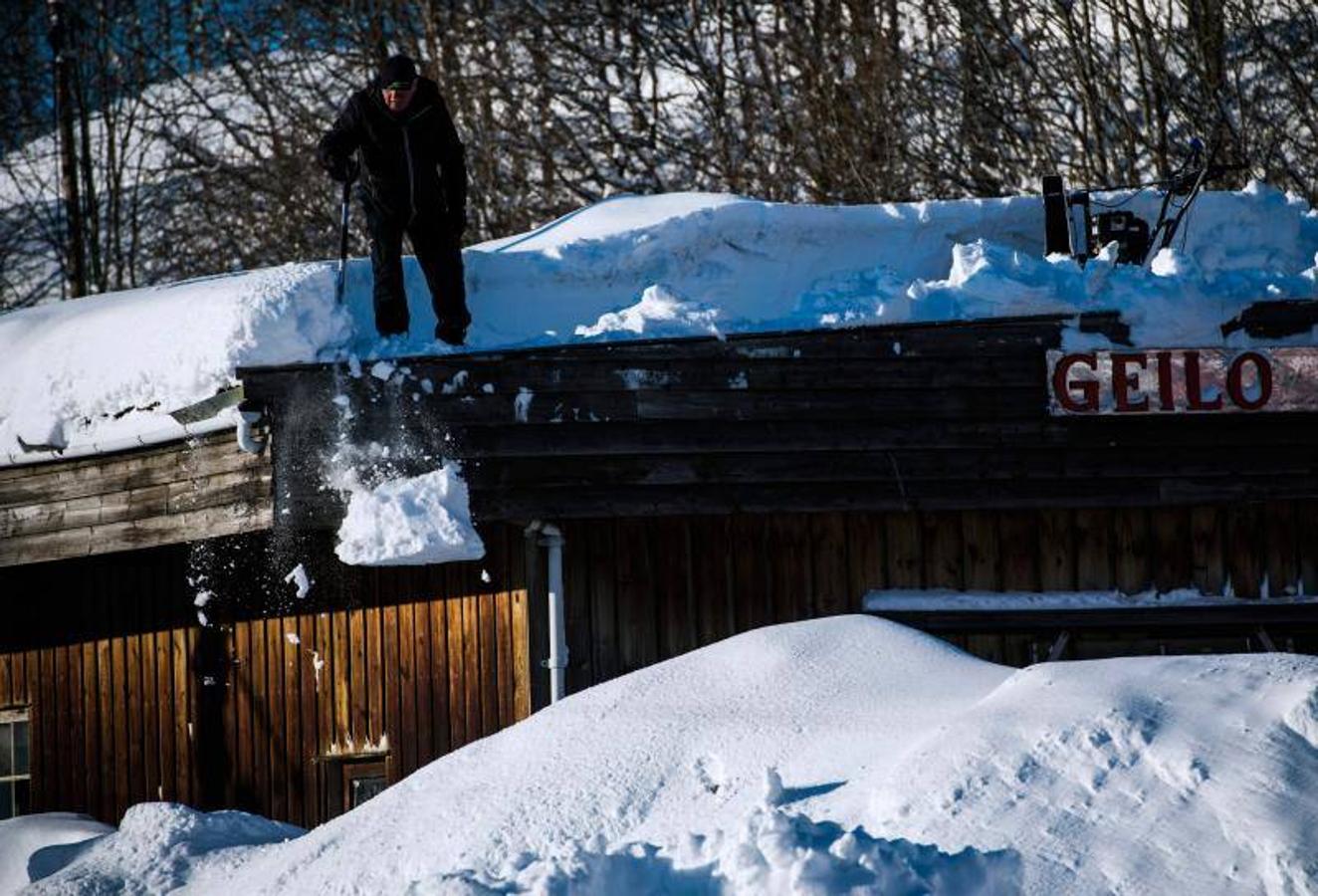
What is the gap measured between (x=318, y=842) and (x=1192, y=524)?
6297mm

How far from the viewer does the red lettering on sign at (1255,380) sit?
1039 cm

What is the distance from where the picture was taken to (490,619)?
10.5 meters

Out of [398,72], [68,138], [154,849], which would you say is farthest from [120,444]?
[68,138]

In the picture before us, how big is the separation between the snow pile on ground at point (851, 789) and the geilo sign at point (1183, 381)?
3.31 meters

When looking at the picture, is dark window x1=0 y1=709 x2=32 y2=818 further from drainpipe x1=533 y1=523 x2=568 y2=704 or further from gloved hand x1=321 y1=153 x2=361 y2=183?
gloved hand x1=321 y1=153 x2=361 y2=183

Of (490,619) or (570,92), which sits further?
(570,92)

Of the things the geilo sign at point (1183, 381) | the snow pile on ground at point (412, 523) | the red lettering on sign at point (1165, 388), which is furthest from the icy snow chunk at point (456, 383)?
the red lettering on sign at point (1165, 388)

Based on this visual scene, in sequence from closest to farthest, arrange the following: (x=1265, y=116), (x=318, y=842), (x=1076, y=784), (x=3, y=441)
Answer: (x=1076, y=784)
(x=318, y=842)
(x=3, y=441)
(x=1265, y=116)

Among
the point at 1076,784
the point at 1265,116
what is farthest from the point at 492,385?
the point at 1265,116

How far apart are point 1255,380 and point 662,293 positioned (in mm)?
3848

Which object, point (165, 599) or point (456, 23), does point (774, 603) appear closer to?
point (165, 599)

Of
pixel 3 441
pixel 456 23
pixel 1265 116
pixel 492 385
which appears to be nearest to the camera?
pixel 492 385

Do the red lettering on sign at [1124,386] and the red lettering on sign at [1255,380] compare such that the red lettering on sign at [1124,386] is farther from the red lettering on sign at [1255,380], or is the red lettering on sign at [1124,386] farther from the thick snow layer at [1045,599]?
the thick snow layer at [1045,599]

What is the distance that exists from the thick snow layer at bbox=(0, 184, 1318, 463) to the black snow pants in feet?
0.77
